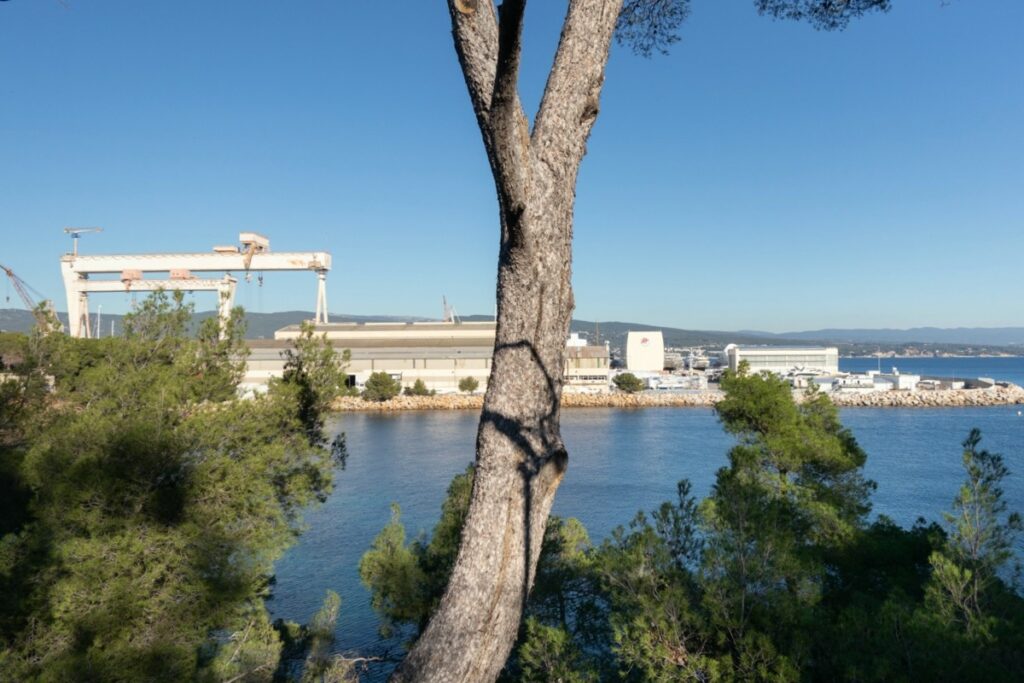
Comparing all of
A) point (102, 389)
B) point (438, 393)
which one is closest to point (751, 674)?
point (102, 389)

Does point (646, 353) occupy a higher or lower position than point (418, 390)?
higher

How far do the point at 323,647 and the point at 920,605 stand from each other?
2.98m

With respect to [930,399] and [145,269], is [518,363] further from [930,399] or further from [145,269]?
[930,399]

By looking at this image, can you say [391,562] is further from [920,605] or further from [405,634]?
[920,605]

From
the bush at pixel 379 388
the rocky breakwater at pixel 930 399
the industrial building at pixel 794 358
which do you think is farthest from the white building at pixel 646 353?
the bush at pixel 379 388

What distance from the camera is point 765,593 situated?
299cm

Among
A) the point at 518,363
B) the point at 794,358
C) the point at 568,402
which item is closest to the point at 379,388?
the point at 568,402

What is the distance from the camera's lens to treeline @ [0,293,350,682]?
7.80 ft

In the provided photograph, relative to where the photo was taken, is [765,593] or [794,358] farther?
[794,358]

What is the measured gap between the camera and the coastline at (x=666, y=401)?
2445 cm

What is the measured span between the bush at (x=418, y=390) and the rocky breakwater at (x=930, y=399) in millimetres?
15196

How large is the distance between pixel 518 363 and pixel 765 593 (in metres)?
2.35

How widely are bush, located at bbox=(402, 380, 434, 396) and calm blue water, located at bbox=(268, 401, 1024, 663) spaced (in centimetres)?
391

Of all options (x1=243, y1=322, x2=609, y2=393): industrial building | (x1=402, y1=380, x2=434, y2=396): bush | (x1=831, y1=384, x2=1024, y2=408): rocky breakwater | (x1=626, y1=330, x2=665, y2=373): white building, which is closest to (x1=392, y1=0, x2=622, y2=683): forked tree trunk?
(x1=402, y1=380, x2=434, y2=396): bush
